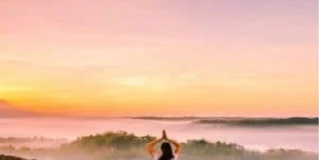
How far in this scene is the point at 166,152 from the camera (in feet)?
7.20

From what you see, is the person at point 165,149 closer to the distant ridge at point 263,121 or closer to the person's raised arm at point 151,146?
the person's raised arm at point 151,146

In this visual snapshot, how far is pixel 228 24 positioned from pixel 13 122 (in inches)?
29.7

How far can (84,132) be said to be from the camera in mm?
2182

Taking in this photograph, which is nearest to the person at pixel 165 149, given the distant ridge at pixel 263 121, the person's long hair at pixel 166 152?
Result: the person's long hair at pixel 166 152

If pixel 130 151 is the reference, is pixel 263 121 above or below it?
above

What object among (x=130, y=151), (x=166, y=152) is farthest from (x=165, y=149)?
(x=130, y=151)

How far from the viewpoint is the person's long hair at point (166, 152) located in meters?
2.19

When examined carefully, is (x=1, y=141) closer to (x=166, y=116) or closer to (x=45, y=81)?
(x=45, y=81)

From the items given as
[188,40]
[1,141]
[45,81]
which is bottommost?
[1,141]

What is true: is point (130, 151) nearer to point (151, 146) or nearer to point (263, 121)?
point (151, 146)

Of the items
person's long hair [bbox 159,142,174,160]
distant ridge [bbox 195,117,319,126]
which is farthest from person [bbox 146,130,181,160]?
distant ridge [bbox 195,117,319,126]

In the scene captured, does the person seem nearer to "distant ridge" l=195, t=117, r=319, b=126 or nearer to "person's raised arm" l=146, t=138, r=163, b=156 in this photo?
"person's raised arm" l=146, t=138, r=163, b=156

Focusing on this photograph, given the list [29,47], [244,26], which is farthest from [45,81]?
[244,26]

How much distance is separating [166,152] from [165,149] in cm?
1
